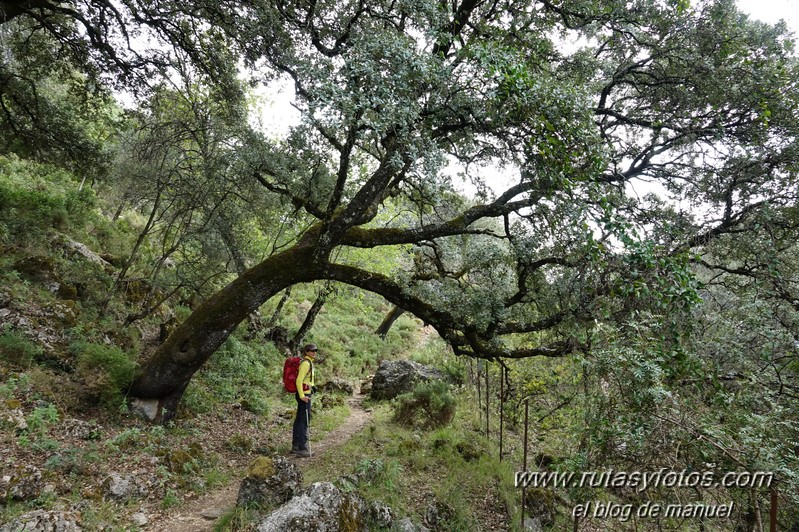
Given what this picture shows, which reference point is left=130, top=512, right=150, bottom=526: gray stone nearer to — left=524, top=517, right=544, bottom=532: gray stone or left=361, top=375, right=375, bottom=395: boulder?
left=524, top=517, right=544, bottom=532: gray stone

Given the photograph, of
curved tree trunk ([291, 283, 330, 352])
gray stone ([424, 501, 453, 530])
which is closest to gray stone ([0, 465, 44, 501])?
gray stone ([424, 501, 453, 530])

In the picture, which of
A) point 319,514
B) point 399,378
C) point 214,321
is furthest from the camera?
point 399,378

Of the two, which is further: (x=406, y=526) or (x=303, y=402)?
(x=303, y=402)

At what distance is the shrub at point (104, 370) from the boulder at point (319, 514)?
4.21 metres

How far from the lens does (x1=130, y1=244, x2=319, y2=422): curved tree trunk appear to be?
7.30 m

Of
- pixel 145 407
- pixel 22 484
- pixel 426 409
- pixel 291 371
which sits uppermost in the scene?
pixel 291 371

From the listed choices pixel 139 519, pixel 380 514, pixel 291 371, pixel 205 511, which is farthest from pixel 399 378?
pixel 139 519

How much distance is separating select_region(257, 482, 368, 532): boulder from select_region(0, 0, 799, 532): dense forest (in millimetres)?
633

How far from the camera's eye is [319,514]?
15.0 feet

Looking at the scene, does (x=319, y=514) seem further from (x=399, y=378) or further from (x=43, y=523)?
(x=399, y=378)

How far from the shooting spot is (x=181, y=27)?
7750mm

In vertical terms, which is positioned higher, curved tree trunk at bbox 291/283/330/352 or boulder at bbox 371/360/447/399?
curved tree trunk at bbox 291/283/330/352

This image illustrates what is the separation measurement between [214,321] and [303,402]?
7.22 ft

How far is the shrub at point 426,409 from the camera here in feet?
32.6
